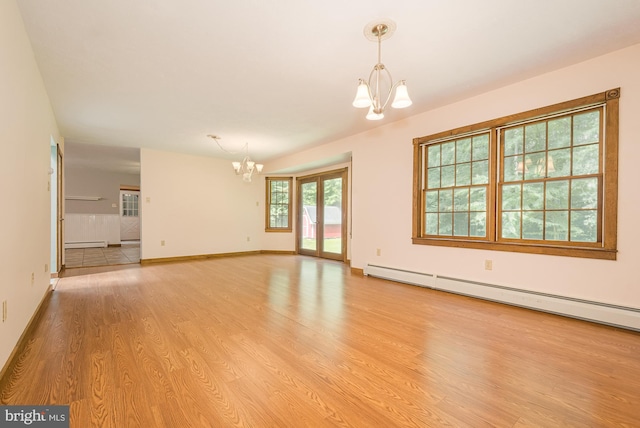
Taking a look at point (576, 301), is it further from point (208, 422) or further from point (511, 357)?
point (208, 422)

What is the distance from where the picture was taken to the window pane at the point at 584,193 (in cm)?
282

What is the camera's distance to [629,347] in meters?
2.22

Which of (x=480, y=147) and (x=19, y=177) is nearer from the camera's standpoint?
(x=19, y=177)

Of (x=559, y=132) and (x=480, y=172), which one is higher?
(x=559, y=132)

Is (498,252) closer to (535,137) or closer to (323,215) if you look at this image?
(535,137)

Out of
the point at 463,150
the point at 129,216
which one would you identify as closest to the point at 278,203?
the point at 463,150

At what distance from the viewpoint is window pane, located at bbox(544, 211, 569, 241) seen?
299cm

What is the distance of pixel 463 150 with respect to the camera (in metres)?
3.84

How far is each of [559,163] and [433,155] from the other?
146cm

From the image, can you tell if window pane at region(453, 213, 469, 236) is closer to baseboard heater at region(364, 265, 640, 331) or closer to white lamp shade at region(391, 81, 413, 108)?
baseboard heater at region(364, 265, 640, 331)

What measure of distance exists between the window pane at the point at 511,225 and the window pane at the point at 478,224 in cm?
21

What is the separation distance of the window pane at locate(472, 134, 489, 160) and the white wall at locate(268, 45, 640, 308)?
0.22 meters

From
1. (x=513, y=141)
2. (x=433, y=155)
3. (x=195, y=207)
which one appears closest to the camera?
(x=513, y=141)

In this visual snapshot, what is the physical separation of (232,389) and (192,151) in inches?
230
